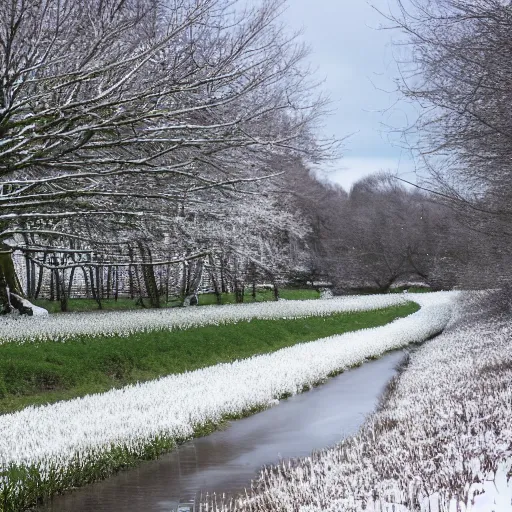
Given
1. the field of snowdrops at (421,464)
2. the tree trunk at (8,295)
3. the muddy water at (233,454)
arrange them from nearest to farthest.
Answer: the field of snowdrops at (421,464)
the muddy water at (233,454)
the tree trunk at (8,295)

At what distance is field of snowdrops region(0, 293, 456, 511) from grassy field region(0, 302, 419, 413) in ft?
3.13

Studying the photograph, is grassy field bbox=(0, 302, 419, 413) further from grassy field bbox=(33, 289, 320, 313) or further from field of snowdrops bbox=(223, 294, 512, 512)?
grassy field bbox=(33, 289, 320, 313)

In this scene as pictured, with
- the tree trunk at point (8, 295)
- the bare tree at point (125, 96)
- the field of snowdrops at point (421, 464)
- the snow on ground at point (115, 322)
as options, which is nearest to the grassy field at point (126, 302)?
the tree trunk at point (8, 295)

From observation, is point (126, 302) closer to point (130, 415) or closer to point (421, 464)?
point (130, 415)

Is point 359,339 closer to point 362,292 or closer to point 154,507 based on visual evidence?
point 154,507

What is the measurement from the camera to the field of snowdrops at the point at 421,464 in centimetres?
459

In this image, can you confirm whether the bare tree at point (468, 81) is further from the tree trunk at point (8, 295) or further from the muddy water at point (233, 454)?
the tree trunk at point (8, 295)

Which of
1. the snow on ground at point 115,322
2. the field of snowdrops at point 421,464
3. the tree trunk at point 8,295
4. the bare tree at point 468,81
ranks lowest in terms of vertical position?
the field of snowdrops at point 421,464

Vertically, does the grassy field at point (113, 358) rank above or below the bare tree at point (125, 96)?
below

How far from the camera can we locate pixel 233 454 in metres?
9.05

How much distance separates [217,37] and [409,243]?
47970 millimetres

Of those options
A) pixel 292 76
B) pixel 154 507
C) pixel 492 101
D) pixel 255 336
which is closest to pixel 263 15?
pixel 292 76

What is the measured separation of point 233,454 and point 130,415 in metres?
1.81

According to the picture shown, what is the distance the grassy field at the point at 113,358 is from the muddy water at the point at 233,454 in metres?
3.62
